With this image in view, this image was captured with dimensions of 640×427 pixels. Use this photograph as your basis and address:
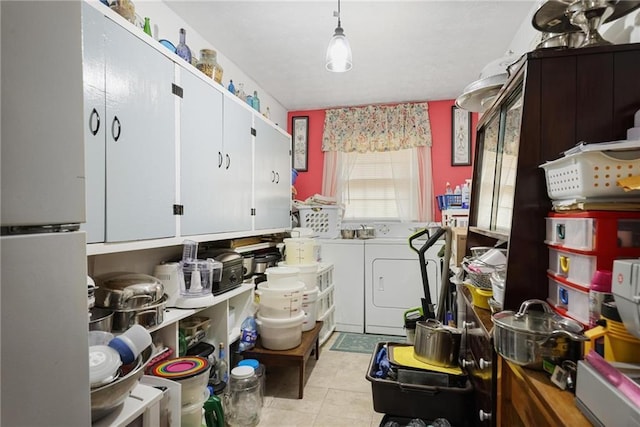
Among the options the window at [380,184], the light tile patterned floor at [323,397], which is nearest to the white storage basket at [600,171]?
the light tile patterned floor at [323,397]

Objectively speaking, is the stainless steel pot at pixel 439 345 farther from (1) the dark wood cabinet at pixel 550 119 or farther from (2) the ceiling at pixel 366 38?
(2) the ceiling at pixel 366 38

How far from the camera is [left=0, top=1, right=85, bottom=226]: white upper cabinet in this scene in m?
0.52

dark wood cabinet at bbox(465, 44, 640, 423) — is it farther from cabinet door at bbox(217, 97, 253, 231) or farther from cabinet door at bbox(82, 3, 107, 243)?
cabinet door at bbox(217, 97, 253, 231)

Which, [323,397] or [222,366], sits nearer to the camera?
[222,366]

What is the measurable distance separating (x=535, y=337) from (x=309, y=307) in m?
2.15

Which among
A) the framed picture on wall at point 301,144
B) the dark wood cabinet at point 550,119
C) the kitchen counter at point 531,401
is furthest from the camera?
the framed picture on wall at point 301,144

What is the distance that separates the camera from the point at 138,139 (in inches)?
60.2

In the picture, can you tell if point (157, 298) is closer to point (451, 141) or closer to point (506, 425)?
point (506, 425)

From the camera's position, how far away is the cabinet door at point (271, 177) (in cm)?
287

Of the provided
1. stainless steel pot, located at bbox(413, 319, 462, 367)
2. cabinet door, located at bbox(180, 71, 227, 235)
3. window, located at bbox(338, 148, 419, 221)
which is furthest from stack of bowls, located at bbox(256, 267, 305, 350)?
window, located at bbox(338, 148, 419, 221)

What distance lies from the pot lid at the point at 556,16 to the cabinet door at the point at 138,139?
1.69m

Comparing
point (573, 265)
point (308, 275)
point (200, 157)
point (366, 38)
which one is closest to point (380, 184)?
point (308, 275)

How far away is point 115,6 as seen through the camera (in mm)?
1472

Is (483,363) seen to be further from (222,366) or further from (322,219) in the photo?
(322,219)
